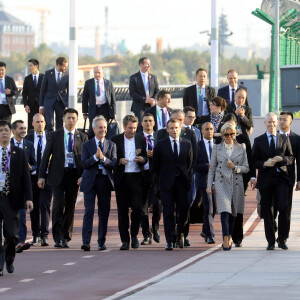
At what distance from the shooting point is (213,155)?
57.5ft

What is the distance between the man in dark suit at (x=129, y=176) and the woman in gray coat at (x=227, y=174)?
1.15 meters

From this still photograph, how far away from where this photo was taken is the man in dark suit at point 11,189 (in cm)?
1548

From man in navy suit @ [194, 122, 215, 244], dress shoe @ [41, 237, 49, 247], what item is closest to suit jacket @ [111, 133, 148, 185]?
man in navy suit @ [194, 122, 215, 244]

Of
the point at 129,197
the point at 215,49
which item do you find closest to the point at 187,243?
the point at 129,197

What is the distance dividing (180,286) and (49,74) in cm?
1294

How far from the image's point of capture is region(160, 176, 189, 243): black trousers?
58.5 ft

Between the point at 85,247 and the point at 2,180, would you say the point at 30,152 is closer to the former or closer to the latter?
the point at 85,247

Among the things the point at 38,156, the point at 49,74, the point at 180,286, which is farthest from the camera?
the point at 49,74

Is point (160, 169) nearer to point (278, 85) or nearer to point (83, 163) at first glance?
point (83, 163)

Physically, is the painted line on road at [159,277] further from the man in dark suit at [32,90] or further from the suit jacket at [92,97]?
the man in dark suit at [32,90]

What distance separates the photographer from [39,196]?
1875cm

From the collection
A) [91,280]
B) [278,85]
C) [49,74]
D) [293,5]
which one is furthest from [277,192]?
[293,5]

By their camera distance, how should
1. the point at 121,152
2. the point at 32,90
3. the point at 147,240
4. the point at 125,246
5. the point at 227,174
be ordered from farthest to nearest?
the point at 32,90 < the point at 147,240 < the point at 121,152 < the point at 125,246 < the point at 227,174

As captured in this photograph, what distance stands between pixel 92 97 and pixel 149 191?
5970 mm
